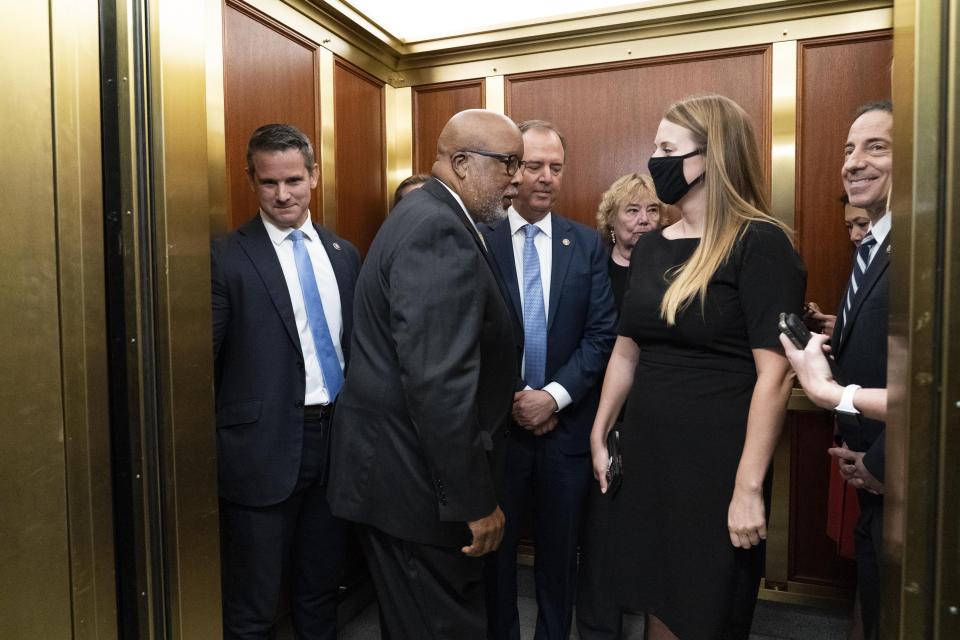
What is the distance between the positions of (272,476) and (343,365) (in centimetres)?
39

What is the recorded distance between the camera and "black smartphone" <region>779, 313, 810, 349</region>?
1.42 m

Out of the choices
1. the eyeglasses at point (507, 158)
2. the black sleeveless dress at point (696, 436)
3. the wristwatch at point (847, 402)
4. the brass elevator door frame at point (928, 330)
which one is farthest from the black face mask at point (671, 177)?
the brass elevator door frame at point (928, 330)

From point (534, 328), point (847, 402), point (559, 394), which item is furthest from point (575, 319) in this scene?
point (847, 402)

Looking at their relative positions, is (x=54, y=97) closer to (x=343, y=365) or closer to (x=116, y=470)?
(x=116, y=470)

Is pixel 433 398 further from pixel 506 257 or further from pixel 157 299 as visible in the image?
pixel 506 257

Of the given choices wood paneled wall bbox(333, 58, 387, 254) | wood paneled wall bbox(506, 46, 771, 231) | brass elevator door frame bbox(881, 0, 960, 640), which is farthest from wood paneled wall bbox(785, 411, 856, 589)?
brass elevator door frame bbox(881, 0, 960, 640)

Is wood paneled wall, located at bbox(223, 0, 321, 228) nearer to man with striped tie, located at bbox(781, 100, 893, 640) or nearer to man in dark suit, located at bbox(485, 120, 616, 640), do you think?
man in dark suit, located at bbox(485, 120, 616, 640)

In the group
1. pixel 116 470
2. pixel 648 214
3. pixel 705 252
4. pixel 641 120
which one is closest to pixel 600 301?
pixel 648 214

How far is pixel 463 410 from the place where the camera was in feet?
4.57

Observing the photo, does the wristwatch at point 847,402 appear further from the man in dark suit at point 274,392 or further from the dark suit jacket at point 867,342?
the man in dark suit at point 274,392

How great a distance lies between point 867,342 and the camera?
152cm

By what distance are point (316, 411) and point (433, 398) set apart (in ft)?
2.50

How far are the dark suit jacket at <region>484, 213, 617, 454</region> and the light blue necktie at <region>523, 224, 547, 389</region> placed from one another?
0.02 meters

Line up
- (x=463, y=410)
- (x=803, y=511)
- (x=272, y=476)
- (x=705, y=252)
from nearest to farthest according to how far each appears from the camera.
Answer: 1. (x=463, y=410)
2. (x=705, y=252)
3. (x=272, y=476)
4. (x=803, y=511)
